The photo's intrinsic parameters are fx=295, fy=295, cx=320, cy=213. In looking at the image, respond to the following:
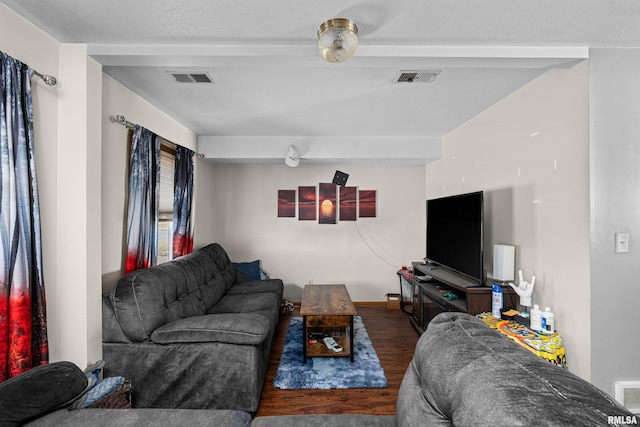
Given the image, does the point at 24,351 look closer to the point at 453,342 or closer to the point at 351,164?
the point at 453,342

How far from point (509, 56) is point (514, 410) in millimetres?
1995

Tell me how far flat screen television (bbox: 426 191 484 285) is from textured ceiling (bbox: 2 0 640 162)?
40.1 inches

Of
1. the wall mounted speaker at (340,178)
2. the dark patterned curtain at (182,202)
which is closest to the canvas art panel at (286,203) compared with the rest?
the wall mounted speaker at (340,178)

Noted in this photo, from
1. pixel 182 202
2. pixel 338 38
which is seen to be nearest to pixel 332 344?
pixel 182 202

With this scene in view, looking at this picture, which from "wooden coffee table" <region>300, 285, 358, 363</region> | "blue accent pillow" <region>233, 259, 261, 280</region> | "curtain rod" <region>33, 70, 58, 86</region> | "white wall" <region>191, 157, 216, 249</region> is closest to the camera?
"curtain rod" <region>33, 70, 58, 86</region>

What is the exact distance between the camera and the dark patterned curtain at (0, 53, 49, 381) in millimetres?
1484

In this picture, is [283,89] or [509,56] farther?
[283,89]

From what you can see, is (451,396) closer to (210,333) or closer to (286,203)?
(210,333)

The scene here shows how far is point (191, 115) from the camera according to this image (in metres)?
3.21

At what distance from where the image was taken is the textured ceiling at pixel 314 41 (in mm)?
1514

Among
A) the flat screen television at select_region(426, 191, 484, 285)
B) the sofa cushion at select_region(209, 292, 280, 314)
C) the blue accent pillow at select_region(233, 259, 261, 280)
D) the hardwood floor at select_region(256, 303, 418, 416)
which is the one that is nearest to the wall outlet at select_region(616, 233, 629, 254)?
the flat screen television at select_region(426, 191, 484, 285)

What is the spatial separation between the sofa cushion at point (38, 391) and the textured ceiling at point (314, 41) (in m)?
1.77

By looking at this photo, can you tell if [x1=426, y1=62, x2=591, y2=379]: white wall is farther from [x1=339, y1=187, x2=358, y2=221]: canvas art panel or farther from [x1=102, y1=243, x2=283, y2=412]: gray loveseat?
[x1=102, y1=243, x2=283, y2=412]: gray loveseat

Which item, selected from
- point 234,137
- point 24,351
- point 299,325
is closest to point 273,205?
point 234,137
